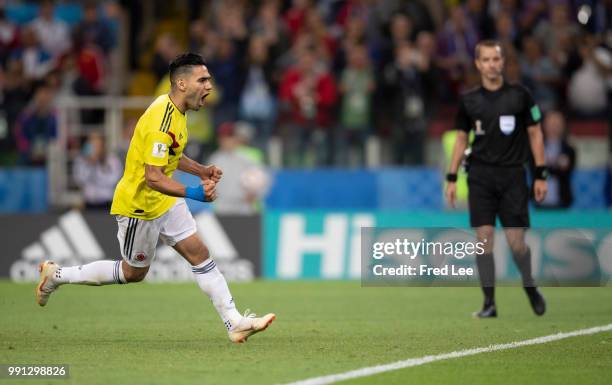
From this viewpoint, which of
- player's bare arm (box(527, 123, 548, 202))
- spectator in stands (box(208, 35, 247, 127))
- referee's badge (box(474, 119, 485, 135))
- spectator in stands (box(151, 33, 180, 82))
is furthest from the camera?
spectator in stands (box(151, 33, 180, 82))

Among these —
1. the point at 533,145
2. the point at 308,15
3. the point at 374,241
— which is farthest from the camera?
the point at 308,15

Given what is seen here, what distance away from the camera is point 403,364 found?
28.3 ft

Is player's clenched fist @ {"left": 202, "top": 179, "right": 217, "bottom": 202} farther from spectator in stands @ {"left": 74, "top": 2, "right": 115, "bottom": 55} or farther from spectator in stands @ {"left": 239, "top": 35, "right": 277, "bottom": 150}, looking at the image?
spectator in stands @ {"left": 74, "top": 2, "right": 115, "bottom": 55}

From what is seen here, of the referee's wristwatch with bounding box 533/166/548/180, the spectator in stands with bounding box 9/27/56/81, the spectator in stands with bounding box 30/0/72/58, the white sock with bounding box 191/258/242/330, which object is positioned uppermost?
the spectator in stands with bounding box 30/0/72/58

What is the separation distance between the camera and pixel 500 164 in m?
11.8

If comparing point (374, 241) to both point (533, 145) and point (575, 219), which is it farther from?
point (575, 219)

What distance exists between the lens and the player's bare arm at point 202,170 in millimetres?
9297

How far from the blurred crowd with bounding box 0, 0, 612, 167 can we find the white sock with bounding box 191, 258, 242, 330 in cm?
879

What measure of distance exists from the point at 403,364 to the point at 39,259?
30.8 feet

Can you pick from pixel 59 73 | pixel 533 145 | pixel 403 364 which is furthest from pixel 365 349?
pixel 59 73

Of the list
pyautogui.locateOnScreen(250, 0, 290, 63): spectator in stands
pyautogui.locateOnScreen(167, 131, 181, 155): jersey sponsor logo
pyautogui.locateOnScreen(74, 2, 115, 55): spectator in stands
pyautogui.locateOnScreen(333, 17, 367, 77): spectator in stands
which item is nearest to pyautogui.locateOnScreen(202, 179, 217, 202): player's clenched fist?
pyautogui.locateOnScreen(167, 131, 181, 155): jersey sponsor logo

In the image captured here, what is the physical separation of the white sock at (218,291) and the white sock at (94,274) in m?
0.71

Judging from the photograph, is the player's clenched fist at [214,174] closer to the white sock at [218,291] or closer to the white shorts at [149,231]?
the white shorts at [149,231]

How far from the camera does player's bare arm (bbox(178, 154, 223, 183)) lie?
30.5ft
